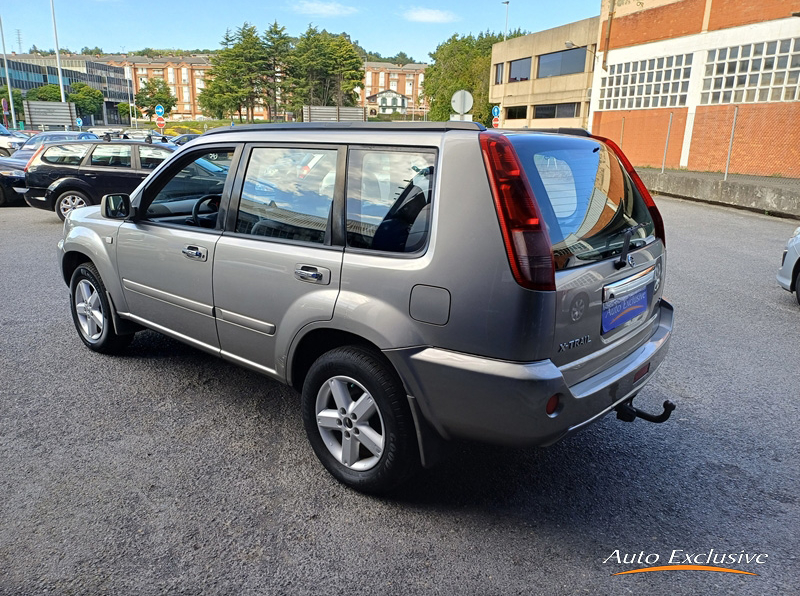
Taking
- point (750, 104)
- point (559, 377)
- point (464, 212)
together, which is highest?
point (750, 104)

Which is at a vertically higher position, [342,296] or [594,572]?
[342,296]

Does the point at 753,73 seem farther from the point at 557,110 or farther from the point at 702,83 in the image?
the point at 557,110

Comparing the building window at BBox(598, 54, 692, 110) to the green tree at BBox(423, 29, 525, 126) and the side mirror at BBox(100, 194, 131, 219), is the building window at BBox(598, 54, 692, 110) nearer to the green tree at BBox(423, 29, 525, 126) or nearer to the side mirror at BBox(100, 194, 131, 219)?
the side mirror at BBox(100, 194, 131, 219)

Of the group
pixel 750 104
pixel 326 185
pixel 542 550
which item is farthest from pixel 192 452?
pixel 750 104

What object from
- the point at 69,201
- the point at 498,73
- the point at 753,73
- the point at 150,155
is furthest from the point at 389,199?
the point at 498,73

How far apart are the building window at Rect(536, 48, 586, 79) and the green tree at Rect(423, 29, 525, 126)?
18.4 m

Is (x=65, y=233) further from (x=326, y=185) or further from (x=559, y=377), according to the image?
(x=559, y=377)

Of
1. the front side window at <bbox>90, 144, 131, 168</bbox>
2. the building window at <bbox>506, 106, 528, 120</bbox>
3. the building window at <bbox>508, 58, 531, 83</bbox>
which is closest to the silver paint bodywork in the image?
the front side window at <bbox>90, 144, 131, 168</bbox>

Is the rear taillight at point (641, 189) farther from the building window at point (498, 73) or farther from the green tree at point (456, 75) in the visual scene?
the green tree at point (456, 75)

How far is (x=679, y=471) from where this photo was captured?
127 inches

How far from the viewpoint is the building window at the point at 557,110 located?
44.3 m

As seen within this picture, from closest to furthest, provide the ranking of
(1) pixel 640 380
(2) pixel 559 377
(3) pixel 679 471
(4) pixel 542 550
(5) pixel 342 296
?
(2) pixel 559 377 → (4) pixel 542 550 → (5) pixel 342 296 → (1) pixel 640 380 → (3) pixel 679 471

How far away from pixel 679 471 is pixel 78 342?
470cm

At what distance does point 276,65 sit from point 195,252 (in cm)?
8507
